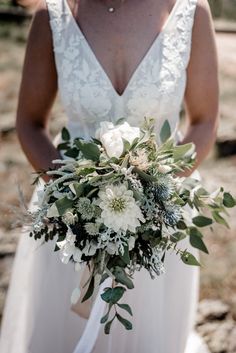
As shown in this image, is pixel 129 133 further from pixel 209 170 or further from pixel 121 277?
pixel 209 170

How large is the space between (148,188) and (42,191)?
30 centimetres

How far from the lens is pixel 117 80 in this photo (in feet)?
7.14

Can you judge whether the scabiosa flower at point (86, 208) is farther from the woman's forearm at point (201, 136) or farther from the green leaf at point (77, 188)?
the woman's forearm at point (201, 136)

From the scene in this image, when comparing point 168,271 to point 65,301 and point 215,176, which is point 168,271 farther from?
point 215,176

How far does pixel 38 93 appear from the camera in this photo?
2.26 meters

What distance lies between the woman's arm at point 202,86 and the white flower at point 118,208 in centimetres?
66

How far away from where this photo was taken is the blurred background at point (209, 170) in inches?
125

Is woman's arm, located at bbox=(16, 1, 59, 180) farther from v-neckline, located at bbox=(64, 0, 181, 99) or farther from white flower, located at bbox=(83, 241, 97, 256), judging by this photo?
white flower, located at bbox=(83, 241, 97, 256)

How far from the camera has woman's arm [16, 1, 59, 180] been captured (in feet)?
7.20

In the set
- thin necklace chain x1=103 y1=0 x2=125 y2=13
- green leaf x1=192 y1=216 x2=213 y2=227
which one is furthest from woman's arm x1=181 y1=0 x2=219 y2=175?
green leaf x1=192 y1=216 x2=213 y2=227

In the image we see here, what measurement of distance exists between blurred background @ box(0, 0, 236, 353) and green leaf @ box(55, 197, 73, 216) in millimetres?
362

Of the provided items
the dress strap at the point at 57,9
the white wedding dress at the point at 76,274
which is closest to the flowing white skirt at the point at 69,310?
the white wedding dress at the point at 76,274

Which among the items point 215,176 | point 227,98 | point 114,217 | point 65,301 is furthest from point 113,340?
point 227,98

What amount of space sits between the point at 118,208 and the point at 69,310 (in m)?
0.93
